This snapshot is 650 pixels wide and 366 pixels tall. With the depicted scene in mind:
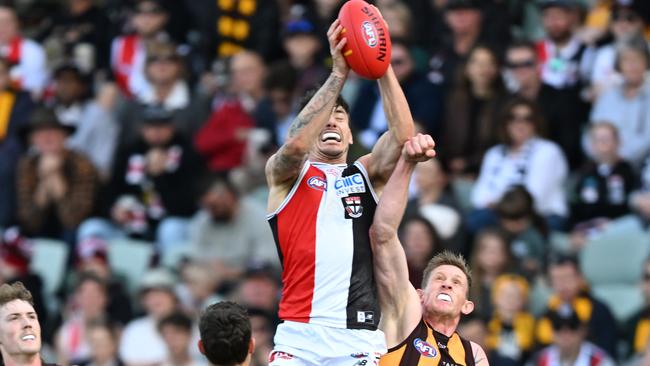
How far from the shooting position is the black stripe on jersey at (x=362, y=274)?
9.40 meters

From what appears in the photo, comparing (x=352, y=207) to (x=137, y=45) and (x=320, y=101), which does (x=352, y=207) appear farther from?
(x=137, y=45)

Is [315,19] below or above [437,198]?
above

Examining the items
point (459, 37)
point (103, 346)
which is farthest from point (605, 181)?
point (103, 346)

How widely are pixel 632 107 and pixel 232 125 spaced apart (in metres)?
3.67

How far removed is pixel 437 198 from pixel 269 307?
1.65 meters

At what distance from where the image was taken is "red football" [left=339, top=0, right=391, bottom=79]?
9195mm

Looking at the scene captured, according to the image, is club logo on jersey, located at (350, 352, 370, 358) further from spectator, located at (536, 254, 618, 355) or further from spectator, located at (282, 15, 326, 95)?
spectator, located at (282, 15, 326, 95)

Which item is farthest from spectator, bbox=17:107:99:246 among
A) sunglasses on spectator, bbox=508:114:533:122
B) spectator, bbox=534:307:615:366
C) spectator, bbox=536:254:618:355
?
spectator, bbox=534:307:615:366

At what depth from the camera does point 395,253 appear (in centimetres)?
950

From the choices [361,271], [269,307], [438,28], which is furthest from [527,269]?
[361,271]

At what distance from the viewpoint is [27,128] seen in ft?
56.3

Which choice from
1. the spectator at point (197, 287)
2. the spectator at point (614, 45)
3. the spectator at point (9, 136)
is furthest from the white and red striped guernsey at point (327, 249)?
the spectator at point (9, 136)

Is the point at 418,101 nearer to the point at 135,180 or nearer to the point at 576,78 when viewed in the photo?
the point at 576,78

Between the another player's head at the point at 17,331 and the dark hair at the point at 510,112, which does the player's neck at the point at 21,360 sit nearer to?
the another player's head at the point at 17,331
